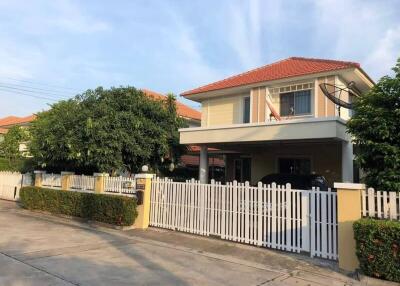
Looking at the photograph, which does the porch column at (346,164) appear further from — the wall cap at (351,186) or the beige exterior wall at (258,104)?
the wall cap at (351,186)

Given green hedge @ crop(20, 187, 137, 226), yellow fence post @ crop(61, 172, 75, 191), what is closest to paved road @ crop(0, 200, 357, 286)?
green hedge @ crop(20, 187, 137, 226)

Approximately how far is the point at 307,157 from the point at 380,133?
982cm

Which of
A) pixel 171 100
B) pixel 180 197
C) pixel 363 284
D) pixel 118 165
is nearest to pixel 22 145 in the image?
pixel 171 100

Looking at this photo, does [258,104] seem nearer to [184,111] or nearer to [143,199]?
[143,199]

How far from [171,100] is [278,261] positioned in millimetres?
15161

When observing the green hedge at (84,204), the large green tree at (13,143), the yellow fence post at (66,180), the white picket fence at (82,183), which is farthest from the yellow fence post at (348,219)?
the large green tree at (13,143)

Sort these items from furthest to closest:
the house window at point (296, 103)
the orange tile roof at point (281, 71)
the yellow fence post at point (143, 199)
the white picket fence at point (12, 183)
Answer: the white picket fence at point (12, 183)
the house window at point (296, 103)
the orange tile roof at point (281, 71)
the yellow fence post at point (143, 199)

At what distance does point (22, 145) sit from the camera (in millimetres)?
31438

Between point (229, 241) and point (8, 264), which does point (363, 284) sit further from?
point (8, 264)

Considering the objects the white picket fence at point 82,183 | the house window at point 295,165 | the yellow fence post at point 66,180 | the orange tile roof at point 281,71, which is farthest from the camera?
the house window at point 295,165

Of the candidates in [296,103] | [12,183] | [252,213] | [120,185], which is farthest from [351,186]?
[12,183]

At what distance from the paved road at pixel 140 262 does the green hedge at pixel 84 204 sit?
99 centimetres

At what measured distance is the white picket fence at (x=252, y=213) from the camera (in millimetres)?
8680

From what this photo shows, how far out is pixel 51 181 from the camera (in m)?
17.2
